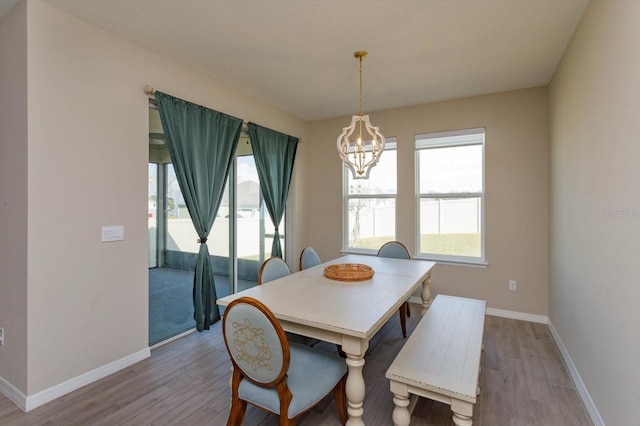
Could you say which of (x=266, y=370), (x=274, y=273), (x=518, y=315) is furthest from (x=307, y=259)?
(x=518, y=315)

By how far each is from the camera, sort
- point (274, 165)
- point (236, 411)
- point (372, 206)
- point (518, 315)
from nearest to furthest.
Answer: point (236, 411) → point (518, 315) → point (274, 165) → point (372, 206)

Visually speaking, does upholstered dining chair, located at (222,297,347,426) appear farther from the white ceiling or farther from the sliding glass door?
the white ceiling

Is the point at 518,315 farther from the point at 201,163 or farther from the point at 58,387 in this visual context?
the point at 58,387

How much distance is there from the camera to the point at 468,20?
229 centimetres

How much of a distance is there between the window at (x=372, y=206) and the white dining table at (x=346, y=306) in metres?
1.71

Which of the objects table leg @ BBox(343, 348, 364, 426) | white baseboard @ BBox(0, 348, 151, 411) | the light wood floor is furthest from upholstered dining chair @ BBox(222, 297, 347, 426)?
white baseboard @ BBox(0, 348, 151, 411)

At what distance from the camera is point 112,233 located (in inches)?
96.7

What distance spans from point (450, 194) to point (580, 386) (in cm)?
237

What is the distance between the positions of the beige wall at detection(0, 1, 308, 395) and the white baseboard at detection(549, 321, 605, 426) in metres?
3.35

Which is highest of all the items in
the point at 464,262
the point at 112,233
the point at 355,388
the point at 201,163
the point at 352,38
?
the point at 352,38

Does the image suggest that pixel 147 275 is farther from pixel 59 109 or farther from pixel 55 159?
pixel 59 109
